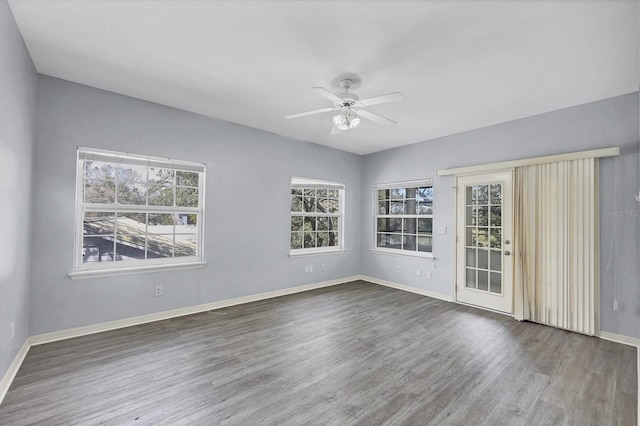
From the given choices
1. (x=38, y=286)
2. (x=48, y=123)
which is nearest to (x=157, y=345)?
(x=38, y=286)

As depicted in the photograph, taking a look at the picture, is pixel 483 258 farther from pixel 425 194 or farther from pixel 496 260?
pixel 425 194

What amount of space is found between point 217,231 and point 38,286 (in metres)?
1.92

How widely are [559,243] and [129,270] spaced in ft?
17.3

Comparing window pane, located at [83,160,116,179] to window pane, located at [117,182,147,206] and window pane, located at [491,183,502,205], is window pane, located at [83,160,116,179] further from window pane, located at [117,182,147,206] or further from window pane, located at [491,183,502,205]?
window pane, located at [491,183,502,205]

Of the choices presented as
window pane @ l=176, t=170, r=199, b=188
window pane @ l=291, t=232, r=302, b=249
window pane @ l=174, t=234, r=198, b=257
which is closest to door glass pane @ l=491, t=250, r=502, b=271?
window pane @ l=291, t=232, r=302, b=249

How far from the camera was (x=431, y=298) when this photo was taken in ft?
15.8

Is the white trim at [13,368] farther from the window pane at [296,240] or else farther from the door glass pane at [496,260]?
the door glass pane at [496,260]

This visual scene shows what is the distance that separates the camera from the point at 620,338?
3160mm

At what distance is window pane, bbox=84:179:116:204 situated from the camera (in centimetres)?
330

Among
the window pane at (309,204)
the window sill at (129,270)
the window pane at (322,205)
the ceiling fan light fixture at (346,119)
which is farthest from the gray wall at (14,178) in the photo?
the window pane at (322,205)

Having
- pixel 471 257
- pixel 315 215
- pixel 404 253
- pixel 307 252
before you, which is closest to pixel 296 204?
pixel 315 215

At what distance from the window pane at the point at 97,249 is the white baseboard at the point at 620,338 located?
5.76 metres

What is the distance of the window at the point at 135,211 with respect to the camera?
3.29 metres

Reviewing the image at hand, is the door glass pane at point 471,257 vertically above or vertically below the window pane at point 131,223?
below
